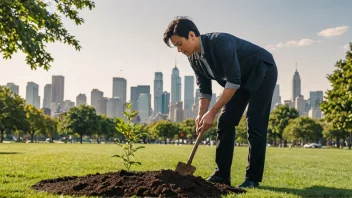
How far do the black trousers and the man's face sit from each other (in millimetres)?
1356

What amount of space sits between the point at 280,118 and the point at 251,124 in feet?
305

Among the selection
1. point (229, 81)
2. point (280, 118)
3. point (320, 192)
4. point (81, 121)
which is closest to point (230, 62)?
point (229, 81)

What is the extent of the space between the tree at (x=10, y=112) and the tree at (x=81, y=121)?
24.5 meters

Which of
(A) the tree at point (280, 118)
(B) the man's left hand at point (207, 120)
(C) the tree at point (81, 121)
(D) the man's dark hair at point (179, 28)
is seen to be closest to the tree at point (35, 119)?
(C) the tree at point (81, 121)

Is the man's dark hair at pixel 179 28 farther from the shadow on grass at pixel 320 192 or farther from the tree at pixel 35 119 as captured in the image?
the tree at pixel 35 119

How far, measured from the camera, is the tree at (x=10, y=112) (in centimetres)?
5859

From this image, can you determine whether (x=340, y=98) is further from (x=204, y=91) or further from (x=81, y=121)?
(x=81, y=121)

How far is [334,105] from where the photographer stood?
92.1 feet

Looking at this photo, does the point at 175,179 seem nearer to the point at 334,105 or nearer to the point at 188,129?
the point at 334,105

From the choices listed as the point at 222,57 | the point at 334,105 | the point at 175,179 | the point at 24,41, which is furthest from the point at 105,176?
the point at 334,105

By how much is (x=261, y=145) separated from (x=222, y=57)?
5.61ft

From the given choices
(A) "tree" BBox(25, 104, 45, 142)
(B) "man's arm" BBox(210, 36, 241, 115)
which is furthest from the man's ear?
(A) "tree" BBox(25, 104, 45, 142)

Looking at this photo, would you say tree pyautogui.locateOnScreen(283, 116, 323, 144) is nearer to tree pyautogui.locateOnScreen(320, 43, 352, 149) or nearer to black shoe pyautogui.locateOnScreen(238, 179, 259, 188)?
tree pyautogui.locateOnScreen(320, 43, 352, 149)

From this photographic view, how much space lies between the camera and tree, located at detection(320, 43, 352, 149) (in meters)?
27.2
